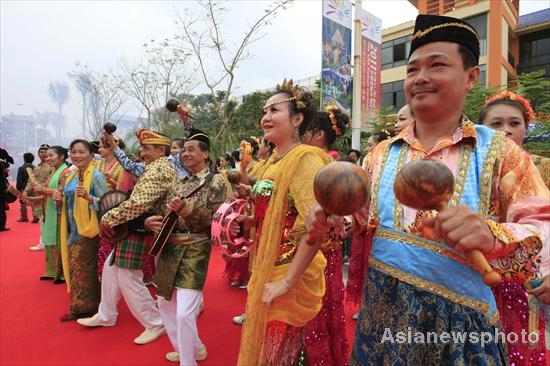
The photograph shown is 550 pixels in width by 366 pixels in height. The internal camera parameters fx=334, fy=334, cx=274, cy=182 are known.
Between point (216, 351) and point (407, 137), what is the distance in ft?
9.35

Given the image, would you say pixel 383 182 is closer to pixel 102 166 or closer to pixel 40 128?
pixel 102 166

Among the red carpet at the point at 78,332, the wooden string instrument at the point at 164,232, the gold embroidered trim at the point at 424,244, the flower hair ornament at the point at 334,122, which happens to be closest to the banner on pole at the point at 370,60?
the flower hair ornament at the point at 334,122

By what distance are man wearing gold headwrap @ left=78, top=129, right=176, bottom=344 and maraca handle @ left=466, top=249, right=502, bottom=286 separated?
281cm

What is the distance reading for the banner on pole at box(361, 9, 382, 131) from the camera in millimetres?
9500

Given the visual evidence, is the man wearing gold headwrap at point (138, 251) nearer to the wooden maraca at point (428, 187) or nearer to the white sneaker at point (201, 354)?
the white sneaker at point (201, 354)

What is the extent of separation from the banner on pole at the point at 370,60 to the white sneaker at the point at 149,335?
8.65m

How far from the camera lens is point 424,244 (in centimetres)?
110

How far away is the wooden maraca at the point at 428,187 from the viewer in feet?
2.25

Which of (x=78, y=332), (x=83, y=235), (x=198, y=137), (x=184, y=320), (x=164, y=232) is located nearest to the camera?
(x=184, y=320)

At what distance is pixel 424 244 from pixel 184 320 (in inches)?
85.3

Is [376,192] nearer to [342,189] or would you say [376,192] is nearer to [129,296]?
[342,189]

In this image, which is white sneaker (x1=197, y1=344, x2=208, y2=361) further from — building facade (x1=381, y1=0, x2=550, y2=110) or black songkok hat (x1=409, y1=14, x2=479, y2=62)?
building facade (x1=381, y1=0, x2=550, y2=110)

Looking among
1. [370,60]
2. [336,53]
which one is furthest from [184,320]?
[370,60]

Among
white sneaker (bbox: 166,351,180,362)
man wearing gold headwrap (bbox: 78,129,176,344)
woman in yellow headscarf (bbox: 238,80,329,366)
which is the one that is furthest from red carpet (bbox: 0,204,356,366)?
woman in yellow headscarf (bbox: 238,80,329,366)
